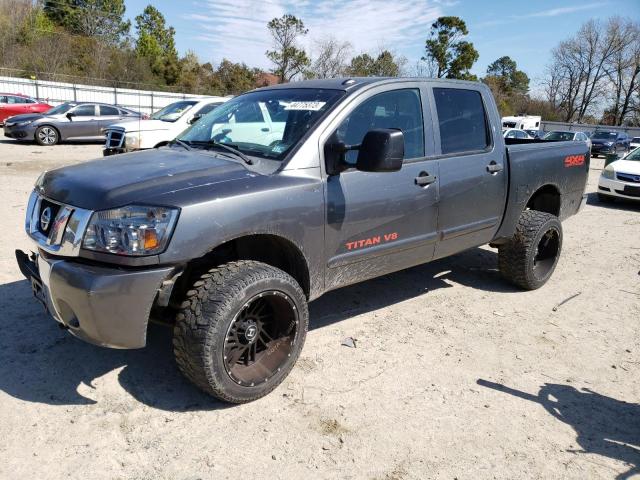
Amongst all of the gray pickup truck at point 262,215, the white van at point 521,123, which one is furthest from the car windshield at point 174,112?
the white van at point 521,123

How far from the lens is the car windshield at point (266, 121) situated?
3338 millimetres

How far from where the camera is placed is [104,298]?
2.51 m

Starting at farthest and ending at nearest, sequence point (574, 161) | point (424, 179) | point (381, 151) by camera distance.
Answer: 1. point (574, 161)
2. point (424, 179)
3. point (381, 151)

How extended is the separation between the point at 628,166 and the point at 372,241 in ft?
33.7

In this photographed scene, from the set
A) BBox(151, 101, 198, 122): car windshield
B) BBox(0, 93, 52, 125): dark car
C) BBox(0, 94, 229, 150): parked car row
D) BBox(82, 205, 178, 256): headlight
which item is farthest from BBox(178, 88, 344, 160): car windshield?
BBox(0, 93, 52, 125): dark car

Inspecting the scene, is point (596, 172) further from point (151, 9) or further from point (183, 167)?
point (151, 9)

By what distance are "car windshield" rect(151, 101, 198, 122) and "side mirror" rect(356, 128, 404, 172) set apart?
9.20 metres

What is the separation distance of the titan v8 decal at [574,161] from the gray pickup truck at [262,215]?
3.12 feet

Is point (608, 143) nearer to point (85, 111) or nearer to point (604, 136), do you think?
point (604, 136)

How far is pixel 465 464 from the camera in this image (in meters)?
2.60

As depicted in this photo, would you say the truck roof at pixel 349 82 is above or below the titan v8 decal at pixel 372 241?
above

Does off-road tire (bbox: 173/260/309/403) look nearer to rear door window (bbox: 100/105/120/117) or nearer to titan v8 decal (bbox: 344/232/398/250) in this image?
titan v8 decal (bbox: 344/232/398/250)

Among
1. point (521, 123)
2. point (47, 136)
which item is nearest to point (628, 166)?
point (47, 136)

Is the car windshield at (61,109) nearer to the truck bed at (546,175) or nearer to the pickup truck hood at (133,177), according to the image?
the pickup truck hood at (133,177)
